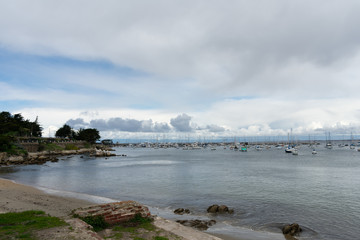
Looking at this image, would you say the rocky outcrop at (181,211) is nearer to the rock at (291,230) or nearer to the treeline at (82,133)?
the rock at (291,230)

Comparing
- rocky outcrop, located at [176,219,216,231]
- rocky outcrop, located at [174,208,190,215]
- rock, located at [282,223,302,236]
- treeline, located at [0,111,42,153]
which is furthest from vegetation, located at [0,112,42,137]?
rock, located at [282,223,302,236]

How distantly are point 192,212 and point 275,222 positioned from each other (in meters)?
6.92

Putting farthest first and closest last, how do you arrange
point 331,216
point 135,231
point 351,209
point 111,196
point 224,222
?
point 111,196 < point 351,209 < point 331,216 < point 224,222 < point 135,231

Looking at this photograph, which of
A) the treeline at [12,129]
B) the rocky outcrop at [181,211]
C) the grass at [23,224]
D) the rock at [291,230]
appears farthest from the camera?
the treeline at [12,129]

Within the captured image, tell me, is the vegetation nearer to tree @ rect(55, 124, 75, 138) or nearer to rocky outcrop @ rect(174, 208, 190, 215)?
tree @ rect(55, 124, 75, 138)

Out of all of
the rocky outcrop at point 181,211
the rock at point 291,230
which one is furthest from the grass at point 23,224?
the rock at point 291,230

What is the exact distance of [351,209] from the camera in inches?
922

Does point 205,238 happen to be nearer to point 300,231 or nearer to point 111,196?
point 300,231

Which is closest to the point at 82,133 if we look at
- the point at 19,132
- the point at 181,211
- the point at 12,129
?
the point at 19,132

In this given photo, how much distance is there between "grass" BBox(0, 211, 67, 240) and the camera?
9.75m

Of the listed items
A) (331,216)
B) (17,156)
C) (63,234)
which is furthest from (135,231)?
(17,156)

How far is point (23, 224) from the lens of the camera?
11398 millimetres

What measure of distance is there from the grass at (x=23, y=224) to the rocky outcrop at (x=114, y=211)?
1.27 m

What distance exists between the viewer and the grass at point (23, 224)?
9.75m
